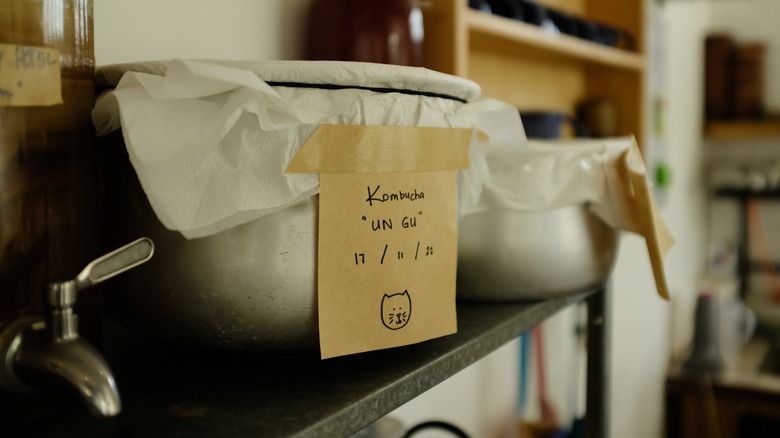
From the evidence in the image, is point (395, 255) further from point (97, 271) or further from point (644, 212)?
point (644, 212)

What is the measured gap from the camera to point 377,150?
405 mm

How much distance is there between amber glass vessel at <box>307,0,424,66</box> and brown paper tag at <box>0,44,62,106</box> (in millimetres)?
377

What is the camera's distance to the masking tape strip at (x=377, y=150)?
0.38 meters

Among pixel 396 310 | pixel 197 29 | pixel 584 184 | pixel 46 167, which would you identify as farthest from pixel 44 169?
pixel 584 184

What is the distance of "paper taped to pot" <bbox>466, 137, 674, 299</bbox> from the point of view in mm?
601

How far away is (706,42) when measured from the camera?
110 inches

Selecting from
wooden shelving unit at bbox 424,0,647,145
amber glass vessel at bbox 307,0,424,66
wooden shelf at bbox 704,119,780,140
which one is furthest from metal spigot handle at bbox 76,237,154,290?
wooden shelf at bbox 704,119,780,140

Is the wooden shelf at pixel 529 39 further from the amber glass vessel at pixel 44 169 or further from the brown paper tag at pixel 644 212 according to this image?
the amber glass vessel at pixel 44 169

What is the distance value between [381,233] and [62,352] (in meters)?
0.19

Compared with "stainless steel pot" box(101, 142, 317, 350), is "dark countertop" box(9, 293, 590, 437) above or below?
below

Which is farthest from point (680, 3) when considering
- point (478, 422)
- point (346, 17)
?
point (346, 17)

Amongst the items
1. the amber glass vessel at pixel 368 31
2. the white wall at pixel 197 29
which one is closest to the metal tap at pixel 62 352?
the white wall at pixel 197 29

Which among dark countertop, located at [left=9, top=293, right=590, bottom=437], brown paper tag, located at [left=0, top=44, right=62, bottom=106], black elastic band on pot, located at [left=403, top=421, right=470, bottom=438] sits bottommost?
black elastic band on pot, located at [left=403, top=421, right=470, bottom=438]

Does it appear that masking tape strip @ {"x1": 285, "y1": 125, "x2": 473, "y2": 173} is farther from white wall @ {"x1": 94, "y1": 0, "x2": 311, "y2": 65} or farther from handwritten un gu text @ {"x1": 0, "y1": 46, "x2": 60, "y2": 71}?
white wall @ {"x1": 94, "y1": 0, "x2": 311, "y2": 65}
